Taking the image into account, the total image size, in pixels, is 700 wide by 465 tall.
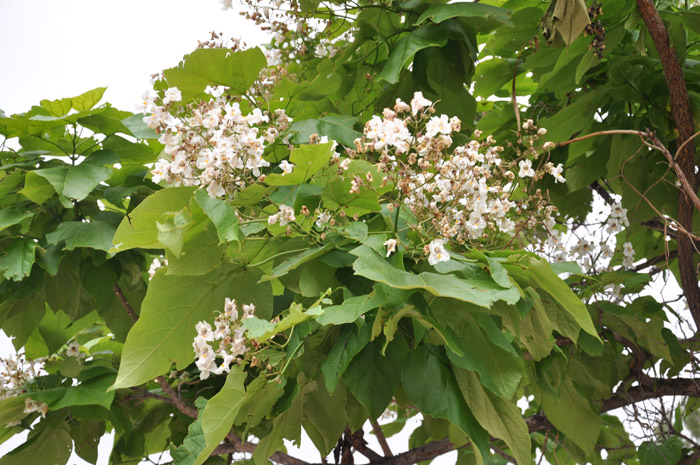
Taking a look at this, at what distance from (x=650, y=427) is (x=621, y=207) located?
373mm

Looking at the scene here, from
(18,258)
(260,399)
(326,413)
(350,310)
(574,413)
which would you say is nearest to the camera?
(350,310)

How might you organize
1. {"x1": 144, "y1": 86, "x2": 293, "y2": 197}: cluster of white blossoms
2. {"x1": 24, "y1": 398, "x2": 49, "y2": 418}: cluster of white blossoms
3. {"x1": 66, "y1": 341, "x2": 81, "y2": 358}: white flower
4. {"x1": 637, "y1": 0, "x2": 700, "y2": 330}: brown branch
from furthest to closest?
{"x1": 66, "y1": 341, "x2": 81, "y2": 358}: white flower → {"x1": 24, "y1": 398, "x2": 49, "y2": 418}: cluster of white blossoms → {"x1": 637, "y1": 0, "x2": 700, "y2": 330}: brown branch → {"x1": 144, "y1": 86, "x2": 293, "y2": 197}: cluster of white blossoms

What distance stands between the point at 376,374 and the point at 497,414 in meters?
0.13

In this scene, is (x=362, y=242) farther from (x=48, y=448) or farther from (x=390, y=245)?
(x=48, y=448)

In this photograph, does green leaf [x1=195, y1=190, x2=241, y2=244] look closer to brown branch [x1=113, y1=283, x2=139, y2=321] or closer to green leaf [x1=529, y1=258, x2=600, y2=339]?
green leaf [x1=529, y1=258, x2=600, y2=339]

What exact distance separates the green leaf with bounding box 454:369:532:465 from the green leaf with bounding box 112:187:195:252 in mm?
320

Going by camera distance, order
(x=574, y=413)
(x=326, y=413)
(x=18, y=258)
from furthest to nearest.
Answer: (x=574, y=413), (x=18, y=258), (x=326, y=413)

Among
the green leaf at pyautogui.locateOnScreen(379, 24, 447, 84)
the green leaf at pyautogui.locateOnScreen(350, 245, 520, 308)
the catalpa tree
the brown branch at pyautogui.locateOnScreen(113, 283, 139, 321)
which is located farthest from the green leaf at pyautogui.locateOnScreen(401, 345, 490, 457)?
the brown branch at pyautogui.locateOnScreen(113, 283, 139, 321)

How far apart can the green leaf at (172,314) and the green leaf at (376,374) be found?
0.14m

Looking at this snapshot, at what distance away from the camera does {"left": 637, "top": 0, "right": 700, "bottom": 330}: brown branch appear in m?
0.91

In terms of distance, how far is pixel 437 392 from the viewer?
0.69 m

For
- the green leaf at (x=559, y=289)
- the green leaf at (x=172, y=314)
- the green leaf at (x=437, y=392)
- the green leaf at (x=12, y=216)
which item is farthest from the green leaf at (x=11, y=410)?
the green leaf at (x=559, y=289)

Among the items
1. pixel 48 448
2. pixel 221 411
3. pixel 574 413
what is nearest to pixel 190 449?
pixel 221 411

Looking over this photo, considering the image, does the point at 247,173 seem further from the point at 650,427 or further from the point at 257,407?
the point at 650,427
